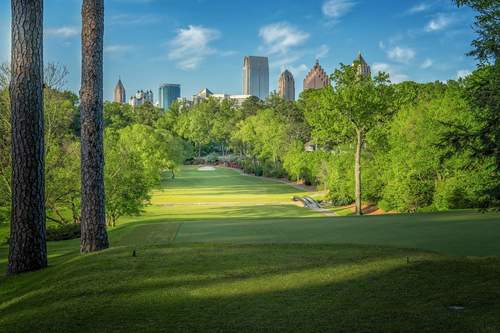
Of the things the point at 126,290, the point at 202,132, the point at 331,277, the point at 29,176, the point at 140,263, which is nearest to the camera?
the point at 126,290

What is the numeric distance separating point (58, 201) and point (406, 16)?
122ft

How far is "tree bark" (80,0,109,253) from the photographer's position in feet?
35.4

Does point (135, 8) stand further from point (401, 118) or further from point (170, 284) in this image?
point (170, 284)

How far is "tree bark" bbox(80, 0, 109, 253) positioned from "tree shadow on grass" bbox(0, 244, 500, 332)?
2.39 meters

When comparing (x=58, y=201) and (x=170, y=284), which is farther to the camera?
(x=58, y=201)

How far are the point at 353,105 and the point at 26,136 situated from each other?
24817 mm

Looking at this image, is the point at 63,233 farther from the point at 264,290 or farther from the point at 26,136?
the point at 264,290

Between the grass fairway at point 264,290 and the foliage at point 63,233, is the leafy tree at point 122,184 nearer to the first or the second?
the foliage at point 63,233

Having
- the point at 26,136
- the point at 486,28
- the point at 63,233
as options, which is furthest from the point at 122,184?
the point at 486,28

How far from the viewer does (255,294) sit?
5.99 metres

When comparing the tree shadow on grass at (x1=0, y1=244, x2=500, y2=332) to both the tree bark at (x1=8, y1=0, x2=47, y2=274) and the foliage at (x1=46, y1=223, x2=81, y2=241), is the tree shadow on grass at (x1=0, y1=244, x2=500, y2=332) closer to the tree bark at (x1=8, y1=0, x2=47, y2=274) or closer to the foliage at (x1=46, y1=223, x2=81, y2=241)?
the tree bark at (x1=8, y1=0, x2=47, y2=274)

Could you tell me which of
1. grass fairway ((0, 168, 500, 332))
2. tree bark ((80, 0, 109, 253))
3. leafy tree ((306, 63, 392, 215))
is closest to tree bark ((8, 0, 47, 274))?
grass fairway ((0, 168, 500, 332))

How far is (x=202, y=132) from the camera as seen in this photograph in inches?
4715

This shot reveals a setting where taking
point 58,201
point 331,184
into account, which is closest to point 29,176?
point 58,201
